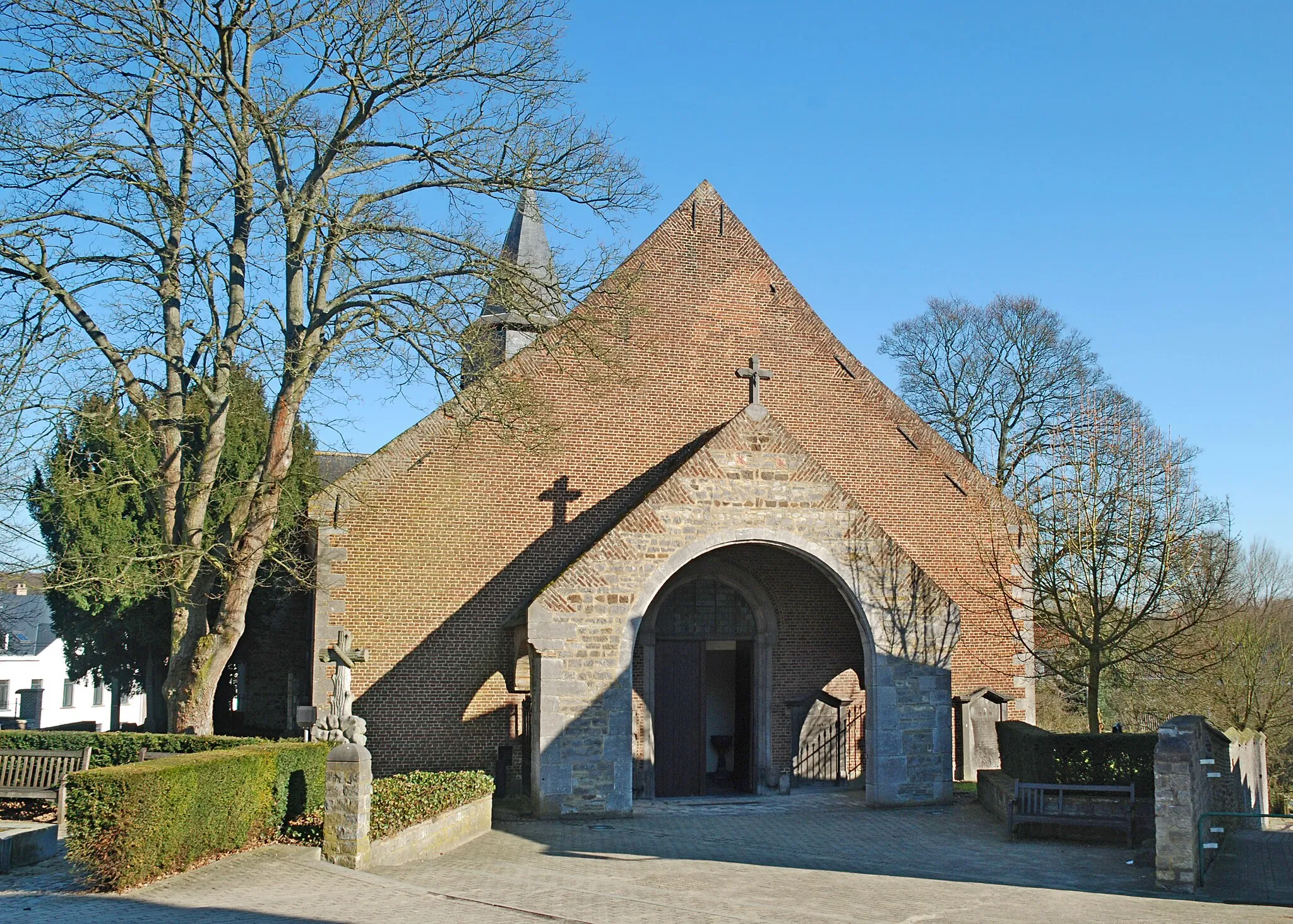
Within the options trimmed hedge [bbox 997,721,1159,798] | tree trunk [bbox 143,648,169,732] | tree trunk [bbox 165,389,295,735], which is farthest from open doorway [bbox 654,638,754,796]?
tree trunk [bbox 143,648,169,732]

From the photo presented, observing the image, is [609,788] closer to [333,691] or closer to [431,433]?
[333,691]

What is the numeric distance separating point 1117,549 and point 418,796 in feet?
35.2

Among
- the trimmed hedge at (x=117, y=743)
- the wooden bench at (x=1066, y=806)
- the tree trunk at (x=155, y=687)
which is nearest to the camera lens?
the trimmed hedge at (x=117, y=743)

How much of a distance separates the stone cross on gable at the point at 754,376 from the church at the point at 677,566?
0.10m

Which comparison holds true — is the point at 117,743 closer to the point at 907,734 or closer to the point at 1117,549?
the point at 907,734

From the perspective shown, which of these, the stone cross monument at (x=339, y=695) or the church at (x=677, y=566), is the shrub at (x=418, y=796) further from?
the church at (x=677, y=566)

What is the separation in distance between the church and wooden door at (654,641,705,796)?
0.04m

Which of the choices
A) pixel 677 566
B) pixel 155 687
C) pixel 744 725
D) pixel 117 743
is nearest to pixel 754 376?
pixel 677 566

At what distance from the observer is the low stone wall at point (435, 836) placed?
457 inches

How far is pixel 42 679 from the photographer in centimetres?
4175

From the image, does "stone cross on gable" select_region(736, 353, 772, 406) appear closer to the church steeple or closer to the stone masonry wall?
the stone masonry wall

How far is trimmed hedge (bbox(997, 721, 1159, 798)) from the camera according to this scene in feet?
46.0

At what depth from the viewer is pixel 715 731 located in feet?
63.8

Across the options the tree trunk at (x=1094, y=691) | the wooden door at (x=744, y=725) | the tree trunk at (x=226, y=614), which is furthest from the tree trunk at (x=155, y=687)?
the tree trunk at (x=1094, y=691)
